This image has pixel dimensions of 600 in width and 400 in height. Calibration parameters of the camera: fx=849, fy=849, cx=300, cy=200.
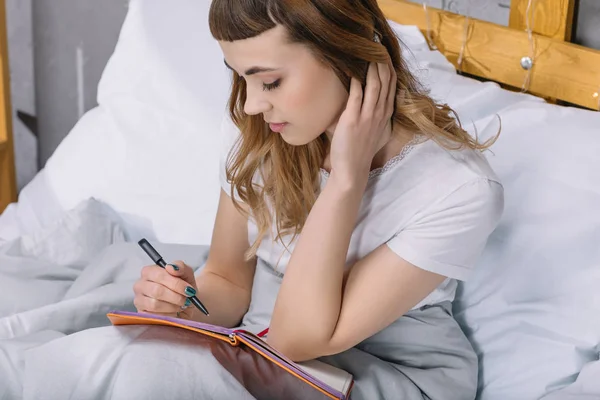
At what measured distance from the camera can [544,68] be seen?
1.37 metres

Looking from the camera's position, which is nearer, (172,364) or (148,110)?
(172,364)

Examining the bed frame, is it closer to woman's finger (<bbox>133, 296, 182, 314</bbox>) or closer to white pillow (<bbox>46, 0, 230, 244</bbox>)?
white pillow (<bbox>46, 0, 230, 244</bbox>)

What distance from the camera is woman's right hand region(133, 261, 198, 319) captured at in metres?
1.11

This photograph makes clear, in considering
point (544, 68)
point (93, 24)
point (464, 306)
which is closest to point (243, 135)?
point (464, 306)

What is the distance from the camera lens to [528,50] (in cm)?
138

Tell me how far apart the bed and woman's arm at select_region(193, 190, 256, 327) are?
154mm

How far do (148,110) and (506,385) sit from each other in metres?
0.84

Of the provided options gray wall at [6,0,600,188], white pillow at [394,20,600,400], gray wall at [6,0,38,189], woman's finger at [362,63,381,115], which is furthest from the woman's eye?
gray wall at [6,0,38,189]

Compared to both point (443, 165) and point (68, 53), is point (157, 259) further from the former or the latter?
point (68, 53)

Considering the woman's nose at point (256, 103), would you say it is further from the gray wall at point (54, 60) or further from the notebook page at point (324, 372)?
the gray wall at point (54, 60)

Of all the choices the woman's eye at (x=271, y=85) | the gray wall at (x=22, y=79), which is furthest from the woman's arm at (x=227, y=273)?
the gray wall at (x=22, y=79)

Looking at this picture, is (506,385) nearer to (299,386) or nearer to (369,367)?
(369,367)

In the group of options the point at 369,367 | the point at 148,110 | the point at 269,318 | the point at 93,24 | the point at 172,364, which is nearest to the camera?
the point at 172,364

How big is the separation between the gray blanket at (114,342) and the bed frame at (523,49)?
42 cm
